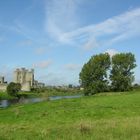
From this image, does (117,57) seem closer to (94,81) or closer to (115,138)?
(94,81)

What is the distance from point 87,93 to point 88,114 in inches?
2712

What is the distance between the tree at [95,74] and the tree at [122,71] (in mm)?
1976

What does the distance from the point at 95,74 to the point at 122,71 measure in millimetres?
7706

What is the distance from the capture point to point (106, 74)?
96750 millimetres

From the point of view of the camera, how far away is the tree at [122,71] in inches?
3790

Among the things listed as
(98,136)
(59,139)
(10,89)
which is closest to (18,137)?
(59,139)

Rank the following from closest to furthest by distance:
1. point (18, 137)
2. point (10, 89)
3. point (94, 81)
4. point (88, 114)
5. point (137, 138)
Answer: point (137, 138) → point (18, 137) → point (88, 114) → point (94, 81) → point (10, 89)

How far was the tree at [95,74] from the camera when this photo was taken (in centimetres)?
9488

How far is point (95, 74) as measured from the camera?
95.0 meters

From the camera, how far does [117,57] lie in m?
97.4

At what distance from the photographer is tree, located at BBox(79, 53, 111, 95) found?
94875 millimetres

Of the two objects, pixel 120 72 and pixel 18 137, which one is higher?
pixel 120 72

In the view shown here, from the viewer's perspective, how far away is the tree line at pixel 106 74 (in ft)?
313

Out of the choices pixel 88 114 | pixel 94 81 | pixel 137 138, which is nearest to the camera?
pixel 137 138
